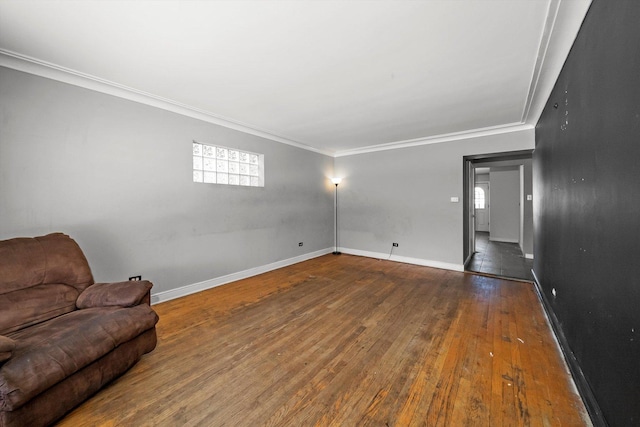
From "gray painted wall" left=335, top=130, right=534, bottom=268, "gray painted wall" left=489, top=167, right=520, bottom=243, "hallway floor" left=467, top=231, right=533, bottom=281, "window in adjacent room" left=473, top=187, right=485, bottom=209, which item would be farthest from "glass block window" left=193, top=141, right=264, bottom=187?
"window in adjacent room" left=473, top=187, right=485, bottom=209

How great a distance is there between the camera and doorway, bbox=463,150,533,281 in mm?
4602

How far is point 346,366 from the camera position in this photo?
188cm

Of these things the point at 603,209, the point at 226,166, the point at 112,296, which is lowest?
the point at 112,296

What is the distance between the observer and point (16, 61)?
2.20 meters

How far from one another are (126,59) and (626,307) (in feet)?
12.4

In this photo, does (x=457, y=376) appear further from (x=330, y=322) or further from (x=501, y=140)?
(x=501, y=140)

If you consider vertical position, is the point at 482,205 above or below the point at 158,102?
below

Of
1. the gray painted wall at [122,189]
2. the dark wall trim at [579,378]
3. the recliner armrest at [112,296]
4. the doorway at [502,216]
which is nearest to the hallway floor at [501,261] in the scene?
the doorway at [502,216]

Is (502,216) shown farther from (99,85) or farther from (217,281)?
(99,85)

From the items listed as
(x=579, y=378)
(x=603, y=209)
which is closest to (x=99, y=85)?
(x=603, y=209)

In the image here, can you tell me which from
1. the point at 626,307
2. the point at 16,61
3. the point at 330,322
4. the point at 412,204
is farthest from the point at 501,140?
the point at 16,61

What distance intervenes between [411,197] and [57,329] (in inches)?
203

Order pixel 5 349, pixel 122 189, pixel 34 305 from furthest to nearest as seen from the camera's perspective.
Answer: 1. pixel 122 189
2. pixel 34 305
3. pixel 5 349

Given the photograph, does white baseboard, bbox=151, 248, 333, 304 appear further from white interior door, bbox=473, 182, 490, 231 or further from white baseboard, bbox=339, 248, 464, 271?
white interior door, bbox=473, 182, 490, 231
